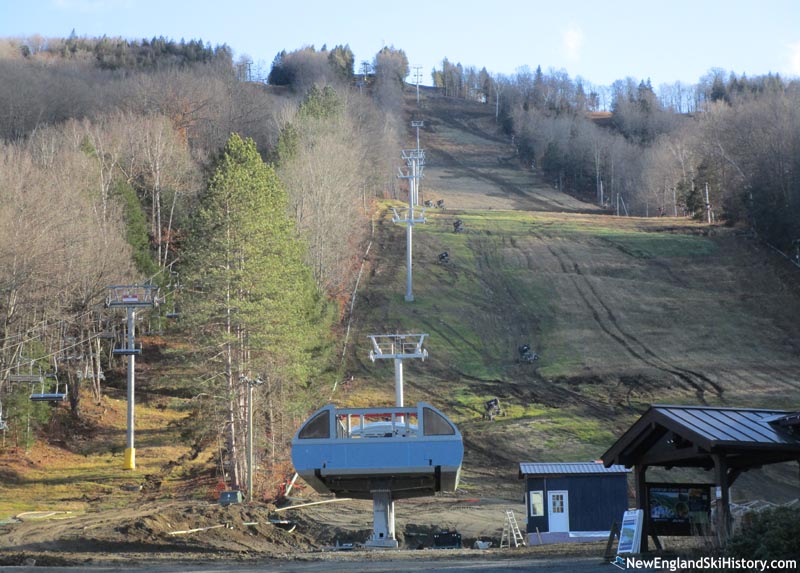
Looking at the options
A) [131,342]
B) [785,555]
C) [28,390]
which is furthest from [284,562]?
[28,390]

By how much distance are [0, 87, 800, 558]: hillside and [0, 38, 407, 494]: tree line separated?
2.90 meters

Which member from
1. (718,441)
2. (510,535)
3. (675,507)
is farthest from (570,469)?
(718,441)

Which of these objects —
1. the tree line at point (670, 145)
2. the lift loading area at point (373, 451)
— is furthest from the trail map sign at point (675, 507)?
the tree line at point (670, 145)

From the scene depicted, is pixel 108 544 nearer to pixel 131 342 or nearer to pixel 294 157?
pixel 131 342

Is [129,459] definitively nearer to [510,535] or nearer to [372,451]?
[510,535]

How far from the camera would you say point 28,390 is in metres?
42.6

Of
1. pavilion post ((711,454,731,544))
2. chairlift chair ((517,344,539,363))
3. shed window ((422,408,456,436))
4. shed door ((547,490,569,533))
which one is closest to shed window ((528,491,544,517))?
shed door ((547,490,569,533))

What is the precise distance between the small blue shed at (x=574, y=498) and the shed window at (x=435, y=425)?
327 inches

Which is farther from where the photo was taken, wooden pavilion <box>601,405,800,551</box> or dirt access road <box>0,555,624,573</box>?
dirt access road <box>0,555,624,573</box>

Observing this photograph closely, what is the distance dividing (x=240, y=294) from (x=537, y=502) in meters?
16.2

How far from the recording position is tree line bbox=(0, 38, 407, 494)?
39.8 meters

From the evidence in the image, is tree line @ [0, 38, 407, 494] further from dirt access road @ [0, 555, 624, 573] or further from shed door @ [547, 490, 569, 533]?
A: dirt access road @ [0, 555, 624, 573]

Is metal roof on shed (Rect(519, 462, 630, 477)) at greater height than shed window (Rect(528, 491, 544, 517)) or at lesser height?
greater

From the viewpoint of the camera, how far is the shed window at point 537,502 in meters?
30.6
